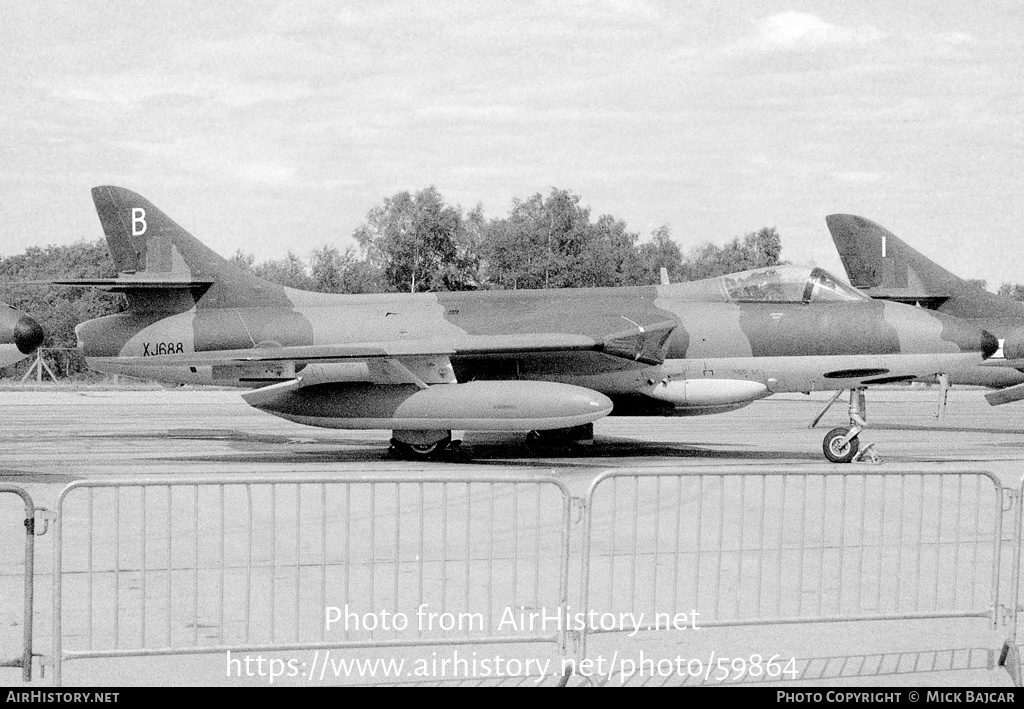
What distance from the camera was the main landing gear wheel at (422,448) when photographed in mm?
16219

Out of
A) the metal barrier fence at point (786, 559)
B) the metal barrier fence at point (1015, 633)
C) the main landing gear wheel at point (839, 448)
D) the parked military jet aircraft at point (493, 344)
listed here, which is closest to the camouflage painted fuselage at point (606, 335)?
the parked military jet aircraft at point (493, 344)

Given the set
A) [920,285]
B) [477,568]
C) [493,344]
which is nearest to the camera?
[477,568]

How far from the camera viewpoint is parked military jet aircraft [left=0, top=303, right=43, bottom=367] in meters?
13.7

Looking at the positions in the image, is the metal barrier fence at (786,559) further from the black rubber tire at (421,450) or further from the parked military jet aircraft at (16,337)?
the parked military jet aircraft at (16,337)

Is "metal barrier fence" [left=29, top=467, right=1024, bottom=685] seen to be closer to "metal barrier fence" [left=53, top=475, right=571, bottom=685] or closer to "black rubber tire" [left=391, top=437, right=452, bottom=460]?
"metal barrier fence" [left=53, top=475, right=571, bottom=685]

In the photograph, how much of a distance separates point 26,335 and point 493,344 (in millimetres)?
5746

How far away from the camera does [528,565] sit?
8.24m

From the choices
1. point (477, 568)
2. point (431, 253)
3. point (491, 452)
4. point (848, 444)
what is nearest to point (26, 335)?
point (491, 452)

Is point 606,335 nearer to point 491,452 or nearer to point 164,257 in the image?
point 491,452

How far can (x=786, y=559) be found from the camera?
28.4 ft

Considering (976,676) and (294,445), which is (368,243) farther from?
(976,676)

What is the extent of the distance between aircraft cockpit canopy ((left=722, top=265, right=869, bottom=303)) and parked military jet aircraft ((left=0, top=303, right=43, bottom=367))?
357 inches

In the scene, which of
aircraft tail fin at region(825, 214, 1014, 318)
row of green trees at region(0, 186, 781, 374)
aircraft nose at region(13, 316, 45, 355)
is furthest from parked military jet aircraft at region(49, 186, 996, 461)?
row of green trees at region(0, 186, 781, 374)
